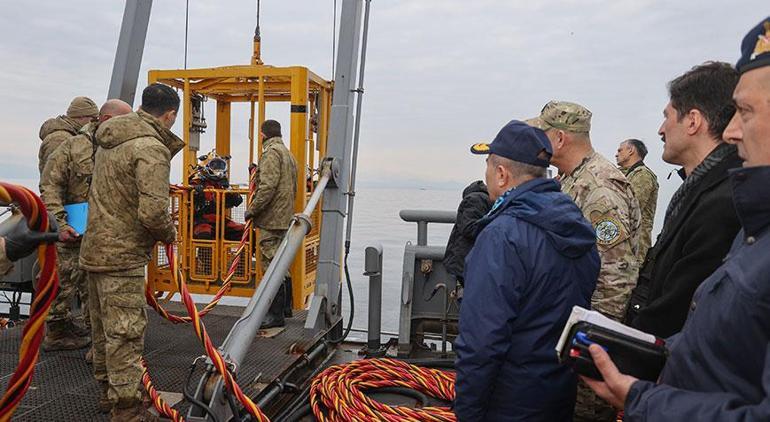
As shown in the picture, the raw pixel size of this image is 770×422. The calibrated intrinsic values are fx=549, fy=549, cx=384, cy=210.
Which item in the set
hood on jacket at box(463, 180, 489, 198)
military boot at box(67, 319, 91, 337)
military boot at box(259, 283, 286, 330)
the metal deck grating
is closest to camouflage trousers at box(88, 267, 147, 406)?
the metal deck grating

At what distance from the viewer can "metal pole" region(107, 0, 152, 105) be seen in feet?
15.3

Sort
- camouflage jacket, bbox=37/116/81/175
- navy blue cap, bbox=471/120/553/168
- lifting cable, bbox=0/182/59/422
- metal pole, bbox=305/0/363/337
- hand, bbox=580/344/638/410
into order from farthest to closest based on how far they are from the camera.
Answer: metal pole, bbox=305/0/363/337 < camouflage jacket, bbox=37/116/81/175 < navy blue cap, bbox=471/120/553/168 < lifting cable, bbox=0/182/59/422 < hand, bbox=580/344/638/410

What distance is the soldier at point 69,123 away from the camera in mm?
4352

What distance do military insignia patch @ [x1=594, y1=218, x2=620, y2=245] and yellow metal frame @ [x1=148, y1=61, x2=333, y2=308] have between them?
3211 millimetres

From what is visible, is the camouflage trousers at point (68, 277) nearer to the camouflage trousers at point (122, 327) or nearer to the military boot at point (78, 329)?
the military boot at point (78, 329)

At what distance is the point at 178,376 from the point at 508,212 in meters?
2.53

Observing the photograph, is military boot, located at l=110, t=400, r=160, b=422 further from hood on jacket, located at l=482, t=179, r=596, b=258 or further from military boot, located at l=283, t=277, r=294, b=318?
military boot, located at l=283, t=277, r=294, b=318

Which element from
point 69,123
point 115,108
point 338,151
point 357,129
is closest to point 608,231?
point 338,151

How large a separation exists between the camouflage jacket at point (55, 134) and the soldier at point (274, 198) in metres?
1.50

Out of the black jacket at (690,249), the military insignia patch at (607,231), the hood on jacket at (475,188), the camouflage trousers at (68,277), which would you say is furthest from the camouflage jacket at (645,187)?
the camouflage trousers at (68,277)

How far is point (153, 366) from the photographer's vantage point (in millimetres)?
3658

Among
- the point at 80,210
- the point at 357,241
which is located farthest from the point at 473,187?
the point at 357,241

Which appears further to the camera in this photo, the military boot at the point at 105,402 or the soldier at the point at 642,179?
the soldier at the point at 642,179

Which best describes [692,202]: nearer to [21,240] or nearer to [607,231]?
[607,231]
